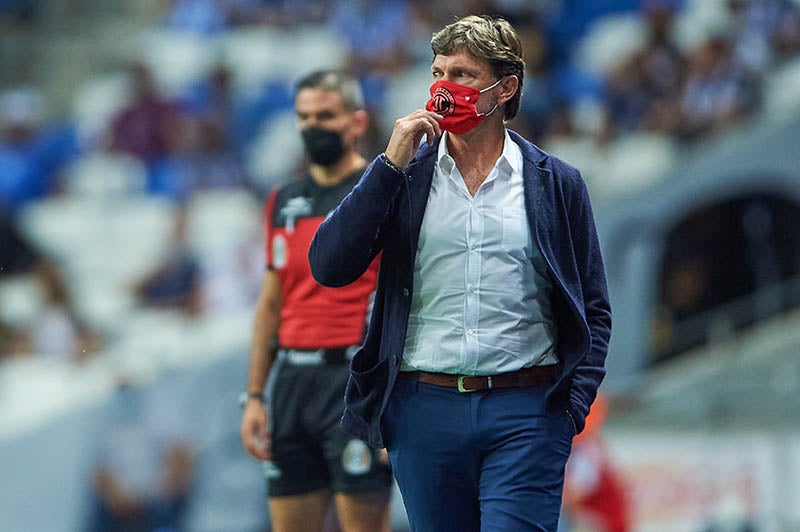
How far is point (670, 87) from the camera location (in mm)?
11391

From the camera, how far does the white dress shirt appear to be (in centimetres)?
428

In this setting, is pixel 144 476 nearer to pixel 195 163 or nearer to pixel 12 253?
pixel 12 253

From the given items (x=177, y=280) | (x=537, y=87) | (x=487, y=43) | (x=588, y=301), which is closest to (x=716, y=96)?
(x=537, y=87)

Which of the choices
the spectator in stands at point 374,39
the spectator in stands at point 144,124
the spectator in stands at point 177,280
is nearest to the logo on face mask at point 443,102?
the spectator in stands at point 177,280

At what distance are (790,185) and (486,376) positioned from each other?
7.39 metres

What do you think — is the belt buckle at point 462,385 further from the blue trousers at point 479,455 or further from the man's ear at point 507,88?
the man's ear at point 507,88

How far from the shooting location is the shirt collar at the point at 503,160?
438 centimetres

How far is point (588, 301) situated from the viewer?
444cm

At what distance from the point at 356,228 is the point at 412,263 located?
9.5 inches

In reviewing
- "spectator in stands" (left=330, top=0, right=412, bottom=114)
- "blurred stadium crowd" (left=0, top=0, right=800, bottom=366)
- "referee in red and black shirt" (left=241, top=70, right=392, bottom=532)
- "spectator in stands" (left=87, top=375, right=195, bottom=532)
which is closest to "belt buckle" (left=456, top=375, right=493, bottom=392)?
"referee in red and black shirt" (left=241, top=70, right=392, bottom=532)

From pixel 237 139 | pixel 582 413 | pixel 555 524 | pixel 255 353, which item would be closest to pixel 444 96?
pixel 582 413

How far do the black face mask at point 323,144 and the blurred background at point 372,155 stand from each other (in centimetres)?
321

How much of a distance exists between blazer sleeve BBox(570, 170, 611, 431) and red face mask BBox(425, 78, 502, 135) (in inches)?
17.2

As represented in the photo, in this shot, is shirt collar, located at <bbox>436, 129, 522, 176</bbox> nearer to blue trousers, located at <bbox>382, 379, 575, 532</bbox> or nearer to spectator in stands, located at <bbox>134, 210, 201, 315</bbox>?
blue trousers, located at <bbox>382, 379, 575, 532</bbox>
